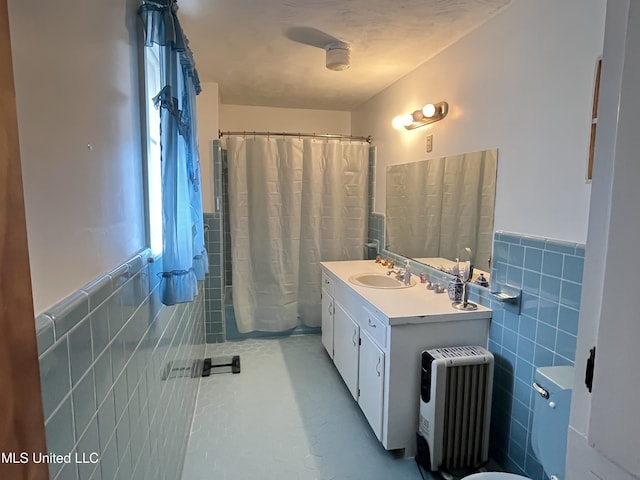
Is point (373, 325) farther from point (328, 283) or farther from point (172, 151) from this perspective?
point (172, 151)

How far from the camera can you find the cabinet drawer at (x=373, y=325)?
1.92 m

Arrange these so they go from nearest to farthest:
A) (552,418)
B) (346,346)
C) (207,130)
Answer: (552,418) → (346,346) → (207,130)

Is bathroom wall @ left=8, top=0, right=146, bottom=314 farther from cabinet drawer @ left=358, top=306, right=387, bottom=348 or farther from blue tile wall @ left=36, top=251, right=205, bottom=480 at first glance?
cabinet drawer @ left=358, top=306, right=387, bottom=348

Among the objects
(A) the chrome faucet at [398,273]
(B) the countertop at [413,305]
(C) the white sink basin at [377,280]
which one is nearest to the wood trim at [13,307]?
(B) the countertop at [413,305]

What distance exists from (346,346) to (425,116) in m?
1.65

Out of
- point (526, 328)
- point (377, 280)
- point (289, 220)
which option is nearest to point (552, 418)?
point (526, 328)

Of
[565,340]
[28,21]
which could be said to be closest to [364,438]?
[565,340]

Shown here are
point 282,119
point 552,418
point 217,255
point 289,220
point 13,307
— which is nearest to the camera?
point 13,307

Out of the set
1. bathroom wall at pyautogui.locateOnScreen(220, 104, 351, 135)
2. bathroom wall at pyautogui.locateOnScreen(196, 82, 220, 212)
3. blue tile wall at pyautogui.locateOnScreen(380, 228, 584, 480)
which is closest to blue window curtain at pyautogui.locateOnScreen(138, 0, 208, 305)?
blue tile wall at pyautogui.locateOnScreen(380, 228, 584, 480)

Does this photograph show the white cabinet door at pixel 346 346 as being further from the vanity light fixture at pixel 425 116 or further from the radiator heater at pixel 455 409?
the vanity light fixture at pixel 425 116

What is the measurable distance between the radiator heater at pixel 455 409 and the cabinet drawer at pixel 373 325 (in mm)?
227

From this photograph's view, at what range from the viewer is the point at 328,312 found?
117 inches

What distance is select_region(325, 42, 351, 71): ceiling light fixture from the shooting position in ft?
7.31

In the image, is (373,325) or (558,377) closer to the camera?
(558,377)
